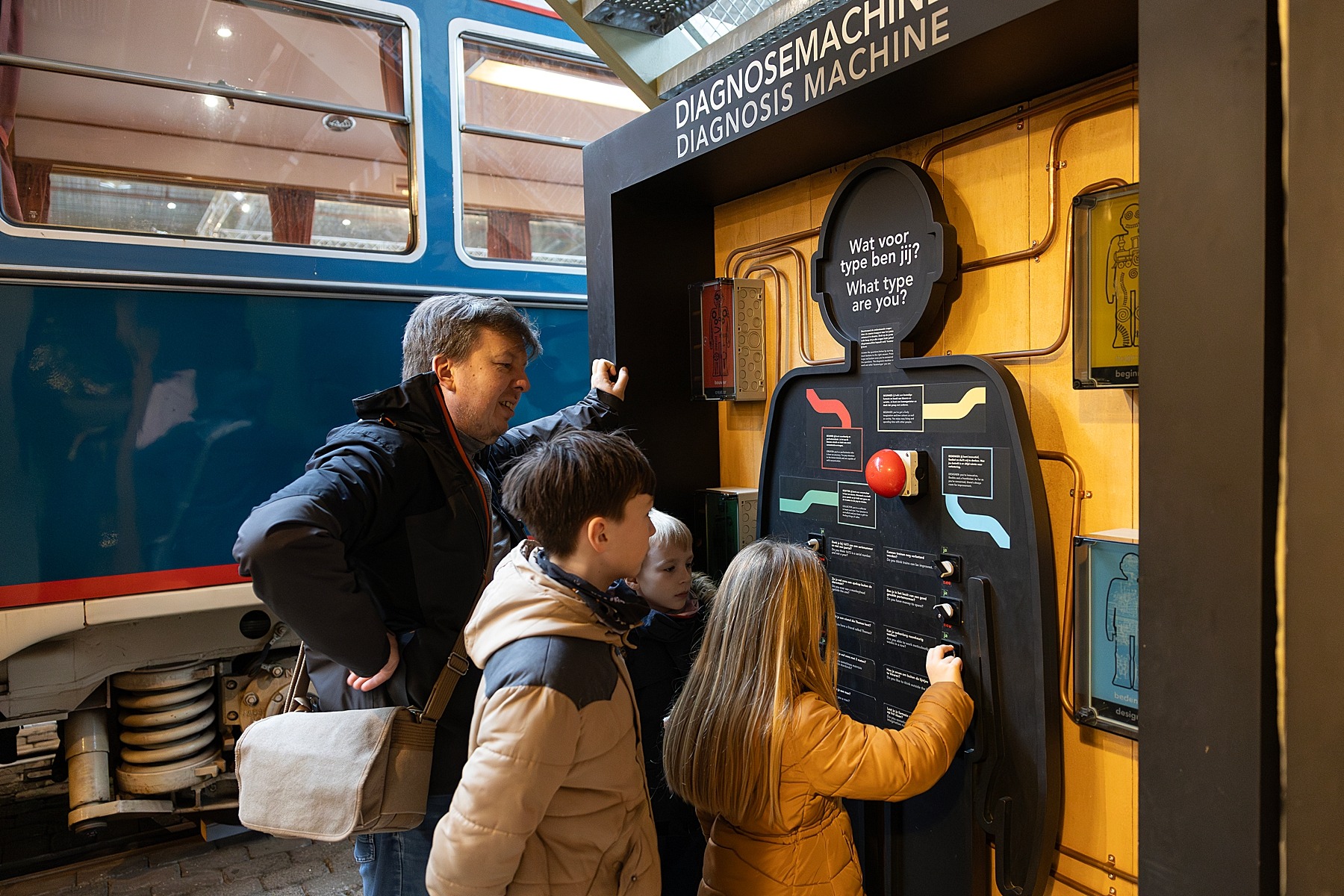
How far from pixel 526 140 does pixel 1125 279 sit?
2.97 m

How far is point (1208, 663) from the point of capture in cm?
98

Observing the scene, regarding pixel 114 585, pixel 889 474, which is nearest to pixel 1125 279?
pixel 889 474

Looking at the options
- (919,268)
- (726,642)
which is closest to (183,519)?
(726,642)

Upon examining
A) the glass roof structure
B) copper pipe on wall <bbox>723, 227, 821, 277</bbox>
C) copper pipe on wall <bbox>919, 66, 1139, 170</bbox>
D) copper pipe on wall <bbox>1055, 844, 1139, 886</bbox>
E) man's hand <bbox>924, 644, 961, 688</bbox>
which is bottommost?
copper pipe on wall <bbox>1055, 844, 1139, 886</bbox>

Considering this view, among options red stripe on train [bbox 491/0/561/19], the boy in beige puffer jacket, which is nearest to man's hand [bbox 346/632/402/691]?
the boy in beige puffer jacket

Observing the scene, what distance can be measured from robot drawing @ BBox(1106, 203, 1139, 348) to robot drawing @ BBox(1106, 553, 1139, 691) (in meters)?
0.35

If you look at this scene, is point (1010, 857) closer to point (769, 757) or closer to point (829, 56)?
point (769, 757)

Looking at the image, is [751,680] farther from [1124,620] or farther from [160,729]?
[160,729]

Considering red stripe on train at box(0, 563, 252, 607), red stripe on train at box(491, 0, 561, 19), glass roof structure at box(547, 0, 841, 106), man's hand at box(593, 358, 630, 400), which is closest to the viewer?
A: glass roof structure at box(547, 0, 841, 106)

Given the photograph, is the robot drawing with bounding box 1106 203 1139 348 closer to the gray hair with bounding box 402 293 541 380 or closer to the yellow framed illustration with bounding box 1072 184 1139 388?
the yellow framed illustration with bounding box 1072 184 1139 388

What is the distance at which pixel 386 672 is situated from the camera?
170 centimetres

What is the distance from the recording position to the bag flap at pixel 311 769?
163 cm

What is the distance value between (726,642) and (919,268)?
824 mm

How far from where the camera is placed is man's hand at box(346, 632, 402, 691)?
5.57 ft
